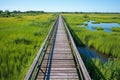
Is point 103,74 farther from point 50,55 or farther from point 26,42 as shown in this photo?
point 26,42

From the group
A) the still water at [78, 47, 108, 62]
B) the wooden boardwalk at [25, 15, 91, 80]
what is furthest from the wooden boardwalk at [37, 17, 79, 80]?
the still water at [78, 47, 108, 62]

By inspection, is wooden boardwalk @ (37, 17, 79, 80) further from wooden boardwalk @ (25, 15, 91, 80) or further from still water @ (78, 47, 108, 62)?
still water @ (78, 47, 108, 62)

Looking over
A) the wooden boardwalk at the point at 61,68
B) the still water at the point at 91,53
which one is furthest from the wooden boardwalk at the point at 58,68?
the still water at the point at 91,53

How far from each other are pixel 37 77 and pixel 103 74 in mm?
2853

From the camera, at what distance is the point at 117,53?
12.0 metres

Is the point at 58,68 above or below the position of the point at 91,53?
above

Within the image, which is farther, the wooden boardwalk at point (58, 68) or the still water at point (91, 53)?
the still water at point (91, 53)

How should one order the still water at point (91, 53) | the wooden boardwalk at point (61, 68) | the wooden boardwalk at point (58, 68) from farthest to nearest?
the still water at point (91, 53) < the wooden boardwalk at point (61, 68) < the wooden boardwalk at point (58, 68)

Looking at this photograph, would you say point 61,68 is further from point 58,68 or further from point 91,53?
point 91,53

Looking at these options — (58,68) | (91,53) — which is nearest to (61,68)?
(58,68)

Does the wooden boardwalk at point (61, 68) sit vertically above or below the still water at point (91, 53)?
above

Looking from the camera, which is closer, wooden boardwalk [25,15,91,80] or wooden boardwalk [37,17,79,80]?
wooden boardwalk [25,15,91,80]

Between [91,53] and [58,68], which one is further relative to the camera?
[91,53]

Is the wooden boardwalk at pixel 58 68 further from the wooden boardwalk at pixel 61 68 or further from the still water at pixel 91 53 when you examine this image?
the still water at pixel 91 53
